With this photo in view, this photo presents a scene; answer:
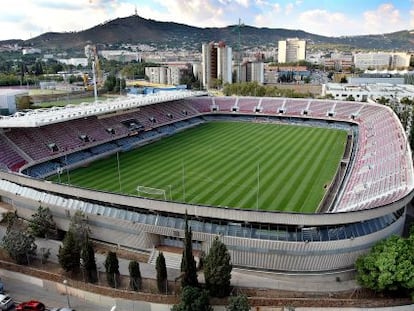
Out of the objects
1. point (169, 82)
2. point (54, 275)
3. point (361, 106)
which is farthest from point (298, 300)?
point (169, 82)

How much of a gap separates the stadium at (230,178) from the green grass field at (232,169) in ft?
0.62

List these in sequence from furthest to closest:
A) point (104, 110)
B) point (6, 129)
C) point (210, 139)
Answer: point (210, 139) < point (104, 110) < point (6, 129)

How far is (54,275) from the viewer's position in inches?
924

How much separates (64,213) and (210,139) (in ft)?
108

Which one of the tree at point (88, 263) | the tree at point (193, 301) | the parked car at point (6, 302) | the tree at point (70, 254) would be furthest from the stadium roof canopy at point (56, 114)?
the tree at point (193, 301)

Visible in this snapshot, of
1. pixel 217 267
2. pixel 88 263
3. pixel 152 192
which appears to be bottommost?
pixel 152 192

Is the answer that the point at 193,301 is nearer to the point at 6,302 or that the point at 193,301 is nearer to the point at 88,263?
the point at 88,263

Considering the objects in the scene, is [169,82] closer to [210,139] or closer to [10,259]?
[210,139]

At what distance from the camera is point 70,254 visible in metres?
23.2

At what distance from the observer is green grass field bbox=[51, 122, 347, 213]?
34625mm

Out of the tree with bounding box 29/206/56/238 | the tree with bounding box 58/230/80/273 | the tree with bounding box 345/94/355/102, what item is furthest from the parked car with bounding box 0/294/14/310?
the tree with bounding box 345/94/355/102

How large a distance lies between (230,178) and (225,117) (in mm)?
38822

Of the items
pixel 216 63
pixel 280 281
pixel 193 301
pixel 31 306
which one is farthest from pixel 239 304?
pixel 216 63

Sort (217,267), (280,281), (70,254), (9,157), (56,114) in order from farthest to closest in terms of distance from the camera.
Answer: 1. (56,114)
2. (9,157)
3. (70,254)
4. (280,281)
5. (217,267)
